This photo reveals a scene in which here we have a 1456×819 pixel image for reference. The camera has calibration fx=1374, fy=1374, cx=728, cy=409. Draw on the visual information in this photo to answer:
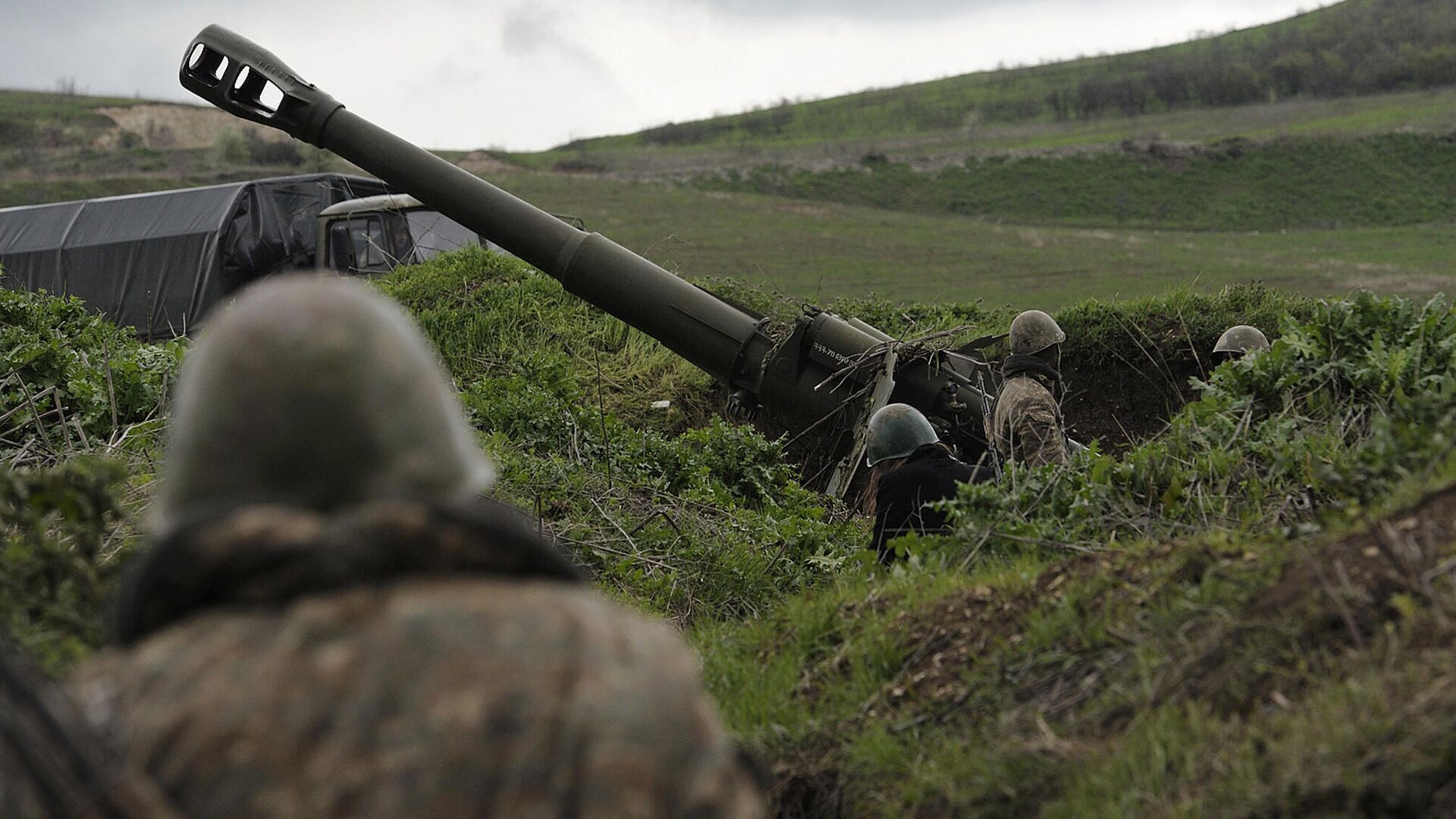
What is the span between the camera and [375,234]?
15539mm

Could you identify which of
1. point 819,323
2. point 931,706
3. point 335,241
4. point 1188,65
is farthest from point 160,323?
point 1188,65

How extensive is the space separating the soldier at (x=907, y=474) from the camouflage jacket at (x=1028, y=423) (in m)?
0.35

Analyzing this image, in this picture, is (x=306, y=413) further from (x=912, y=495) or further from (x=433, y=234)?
(x=433, y=234)

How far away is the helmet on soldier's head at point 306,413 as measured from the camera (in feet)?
5.57

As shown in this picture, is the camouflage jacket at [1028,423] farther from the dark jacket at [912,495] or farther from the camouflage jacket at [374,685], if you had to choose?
the camouflage jacket at [374,685]

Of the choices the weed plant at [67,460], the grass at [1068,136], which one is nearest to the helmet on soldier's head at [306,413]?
the weed plant at [67,460]

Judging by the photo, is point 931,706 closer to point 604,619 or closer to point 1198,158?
point 604,619

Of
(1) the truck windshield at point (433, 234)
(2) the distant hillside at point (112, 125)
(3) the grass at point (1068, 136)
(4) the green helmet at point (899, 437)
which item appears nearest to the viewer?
(4) the green helmet at point (899, 437)

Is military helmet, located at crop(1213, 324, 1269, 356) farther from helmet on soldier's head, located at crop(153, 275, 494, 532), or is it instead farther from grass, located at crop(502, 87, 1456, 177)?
grass, located at crop(502, 87, 1456, 177)

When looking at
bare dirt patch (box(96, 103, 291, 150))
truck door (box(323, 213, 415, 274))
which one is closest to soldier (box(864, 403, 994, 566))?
truck door (box(323, 213, 415, 274))

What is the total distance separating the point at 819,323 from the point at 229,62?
15.7 feet

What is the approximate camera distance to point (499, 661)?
65.1 inches

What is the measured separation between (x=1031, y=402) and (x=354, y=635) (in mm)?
5977

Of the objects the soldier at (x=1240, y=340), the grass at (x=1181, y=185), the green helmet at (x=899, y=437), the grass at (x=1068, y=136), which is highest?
the green helmet at (x=899, y=437)
